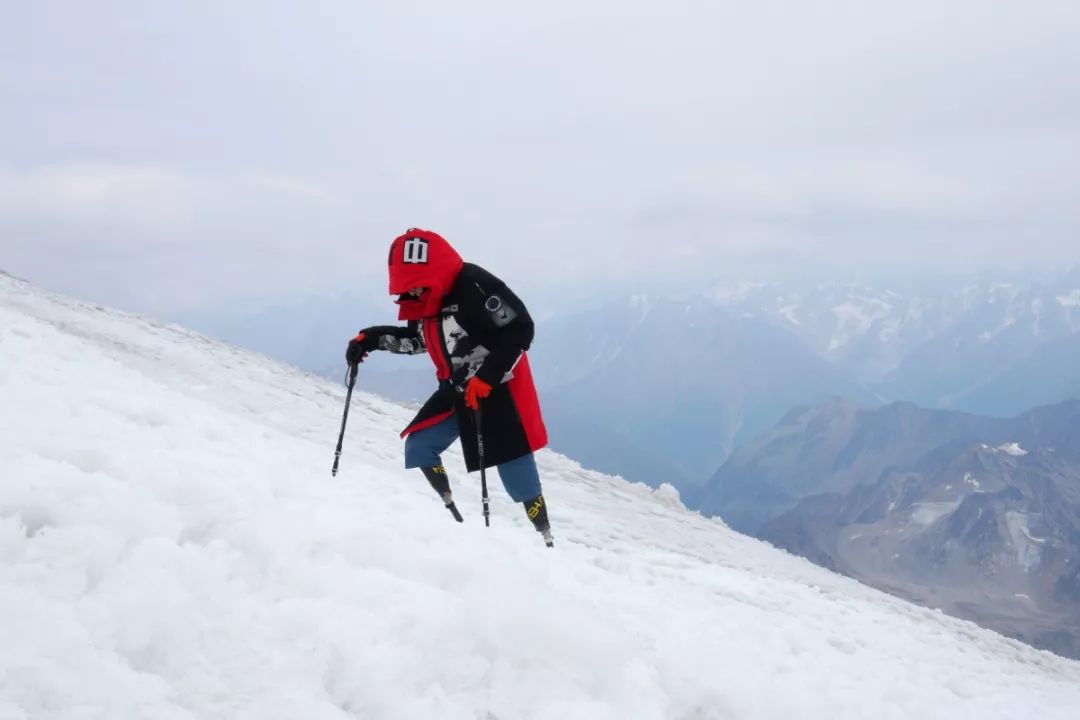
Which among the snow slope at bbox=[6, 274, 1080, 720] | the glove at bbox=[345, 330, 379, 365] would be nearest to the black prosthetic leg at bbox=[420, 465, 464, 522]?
the snow slope at bbox=[6, 274, 1080, 720]

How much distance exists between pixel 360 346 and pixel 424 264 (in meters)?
1.41

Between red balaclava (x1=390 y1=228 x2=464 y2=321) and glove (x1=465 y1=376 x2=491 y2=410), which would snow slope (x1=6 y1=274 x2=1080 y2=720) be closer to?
glove (x1=465 y1=376 x2=491 y2=410)

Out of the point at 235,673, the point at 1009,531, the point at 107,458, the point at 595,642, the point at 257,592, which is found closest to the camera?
the point at 235,673

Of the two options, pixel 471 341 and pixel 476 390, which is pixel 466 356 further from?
pixel 476 390

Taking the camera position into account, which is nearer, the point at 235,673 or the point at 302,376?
the point at 235,673

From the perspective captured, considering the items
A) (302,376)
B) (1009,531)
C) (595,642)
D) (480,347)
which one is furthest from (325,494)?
(1009,531)

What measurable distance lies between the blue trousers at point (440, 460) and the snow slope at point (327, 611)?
443 mm

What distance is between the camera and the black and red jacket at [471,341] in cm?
591

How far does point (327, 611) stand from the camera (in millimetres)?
3424

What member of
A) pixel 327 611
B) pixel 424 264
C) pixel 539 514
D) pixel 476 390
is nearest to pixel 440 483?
pixel 539 514

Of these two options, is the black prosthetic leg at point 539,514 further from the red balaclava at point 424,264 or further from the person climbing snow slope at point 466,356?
the red balaclava at point 424,264

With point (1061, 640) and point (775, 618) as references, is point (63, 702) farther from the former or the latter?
point (1061, 640)

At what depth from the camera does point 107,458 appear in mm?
4266

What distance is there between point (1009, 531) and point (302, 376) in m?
230
